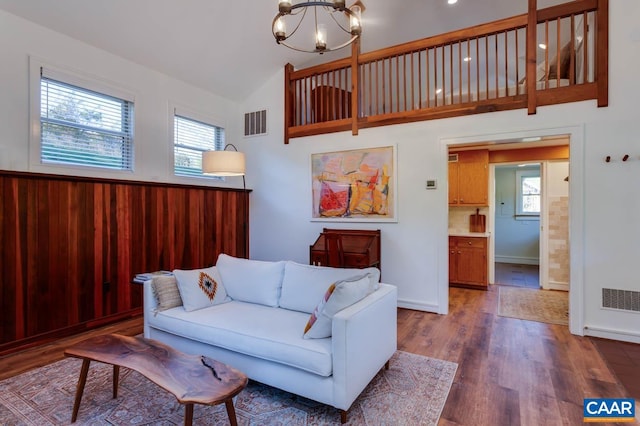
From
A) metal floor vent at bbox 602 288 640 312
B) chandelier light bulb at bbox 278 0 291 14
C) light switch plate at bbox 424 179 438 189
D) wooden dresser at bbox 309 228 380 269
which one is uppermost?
chandelier light bulb at bbox 278 0 291 14

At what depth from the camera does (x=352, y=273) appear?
259 cm

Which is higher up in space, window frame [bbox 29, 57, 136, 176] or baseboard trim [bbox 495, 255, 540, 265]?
window frame [bbox 29, 57, 136, 176]

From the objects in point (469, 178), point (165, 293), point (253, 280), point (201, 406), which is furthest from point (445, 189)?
point (201, 406)

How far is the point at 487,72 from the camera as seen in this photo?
11.9 ft

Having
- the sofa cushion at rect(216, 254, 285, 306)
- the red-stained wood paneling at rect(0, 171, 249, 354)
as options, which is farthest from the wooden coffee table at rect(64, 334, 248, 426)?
the red-stained wood paneling at rect(0, 171, 249, 354)

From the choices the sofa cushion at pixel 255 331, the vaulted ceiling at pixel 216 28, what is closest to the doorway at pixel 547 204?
the vaulted ceiling at pixel 216 28

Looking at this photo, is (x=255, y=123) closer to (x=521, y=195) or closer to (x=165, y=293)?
(x=165, y=293)

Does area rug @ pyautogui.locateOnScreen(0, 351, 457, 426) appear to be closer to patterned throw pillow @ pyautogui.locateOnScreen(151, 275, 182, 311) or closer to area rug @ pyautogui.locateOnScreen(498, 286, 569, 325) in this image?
patterned throw pillow @ pyautogui.locateOnScreen(151, 275, 182, 311)

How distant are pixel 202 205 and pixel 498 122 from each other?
4.04 metres

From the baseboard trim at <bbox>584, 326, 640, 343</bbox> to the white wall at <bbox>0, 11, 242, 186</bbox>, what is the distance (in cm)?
514

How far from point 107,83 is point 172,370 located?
3588mm

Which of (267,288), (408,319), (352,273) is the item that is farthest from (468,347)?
(267,288)

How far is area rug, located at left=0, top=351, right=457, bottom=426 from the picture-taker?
2.02 m

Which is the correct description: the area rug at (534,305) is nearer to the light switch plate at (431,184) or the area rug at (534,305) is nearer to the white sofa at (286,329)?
the light switch plate at (431,184)
